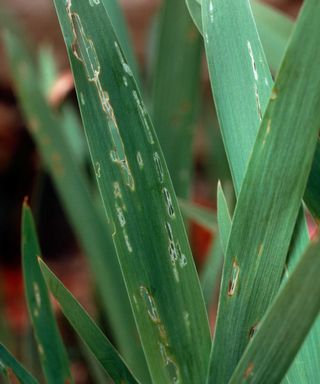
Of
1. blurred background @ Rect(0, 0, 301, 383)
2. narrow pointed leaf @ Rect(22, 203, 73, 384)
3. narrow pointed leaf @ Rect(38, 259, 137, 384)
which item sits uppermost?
narrow pointed leaf @ Rect(38, 259, 137, 384)

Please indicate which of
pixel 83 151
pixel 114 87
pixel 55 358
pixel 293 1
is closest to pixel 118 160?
pixel 114 87

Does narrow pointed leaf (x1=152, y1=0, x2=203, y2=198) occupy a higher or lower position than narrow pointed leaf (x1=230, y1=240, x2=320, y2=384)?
lower

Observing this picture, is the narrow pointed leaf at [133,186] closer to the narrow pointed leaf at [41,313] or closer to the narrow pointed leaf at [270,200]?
the narrow pointed leaf at [270,200]

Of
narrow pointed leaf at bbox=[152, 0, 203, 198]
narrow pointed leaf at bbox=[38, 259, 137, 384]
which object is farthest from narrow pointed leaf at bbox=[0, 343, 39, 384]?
narrow pointed leaf at bbox=[152, 0, 203, 198]

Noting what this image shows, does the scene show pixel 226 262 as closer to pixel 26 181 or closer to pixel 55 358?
pixel 55 358

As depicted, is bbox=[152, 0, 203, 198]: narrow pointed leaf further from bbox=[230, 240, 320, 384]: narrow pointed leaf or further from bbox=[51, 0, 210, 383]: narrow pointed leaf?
bbox=[230, 240, 320, 384]: narrow pointed leaf

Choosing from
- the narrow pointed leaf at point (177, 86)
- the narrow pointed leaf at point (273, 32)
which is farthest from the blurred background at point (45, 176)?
the narrow pointed leaf at point (273, 32)
